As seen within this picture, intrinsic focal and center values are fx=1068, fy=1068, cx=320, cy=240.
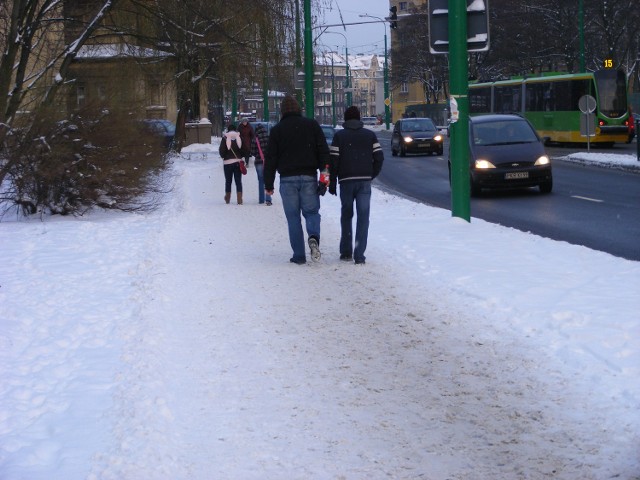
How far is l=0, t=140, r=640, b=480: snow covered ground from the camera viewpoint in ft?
17.1

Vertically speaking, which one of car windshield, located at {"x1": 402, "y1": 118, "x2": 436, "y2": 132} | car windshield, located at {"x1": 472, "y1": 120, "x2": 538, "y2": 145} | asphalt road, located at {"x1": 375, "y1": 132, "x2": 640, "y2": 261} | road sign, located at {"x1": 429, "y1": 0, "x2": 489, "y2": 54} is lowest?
asphalt road, located at {"x1": 375, "y1": 132, "x2": 640, "y2": 261}

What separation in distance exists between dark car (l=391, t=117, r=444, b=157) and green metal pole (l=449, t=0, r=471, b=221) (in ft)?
101

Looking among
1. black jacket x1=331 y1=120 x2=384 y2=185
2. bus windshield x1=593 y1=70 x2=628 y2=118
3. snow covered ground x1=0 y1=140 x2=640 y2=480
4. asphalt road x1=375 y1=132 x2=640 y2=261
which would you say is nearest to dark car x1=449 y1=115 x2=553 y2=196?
asphalt road x1=375 y1=132 x2=640 y2=261

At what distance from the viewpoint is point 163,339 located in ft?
26.4

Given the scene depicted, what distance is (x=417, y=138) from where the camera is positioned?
151 ft

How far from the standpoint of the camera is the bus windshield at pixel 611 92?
44.2 meters

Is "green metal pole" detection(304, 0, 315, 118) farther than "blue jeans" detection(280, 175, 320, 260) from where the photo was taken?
Yes

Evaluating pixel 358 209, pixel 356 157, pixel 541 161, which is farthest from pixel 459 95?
pixel 541 161

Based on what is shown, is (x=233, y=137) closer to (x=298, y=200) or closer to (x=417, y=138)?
(x=298, y=200)

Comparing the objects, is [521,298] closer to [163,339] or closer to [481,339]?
[481,339]

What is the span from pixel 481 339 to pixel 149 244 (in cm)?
751

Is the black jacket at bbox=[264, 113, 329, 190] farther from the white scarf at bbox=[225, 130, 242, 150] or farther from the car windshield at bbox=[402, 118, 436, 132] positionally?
the car windshield at bbox=[402, 118, 436, 132]

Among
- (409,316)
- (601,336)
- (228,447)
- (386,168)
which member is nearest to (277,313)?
(409,316)

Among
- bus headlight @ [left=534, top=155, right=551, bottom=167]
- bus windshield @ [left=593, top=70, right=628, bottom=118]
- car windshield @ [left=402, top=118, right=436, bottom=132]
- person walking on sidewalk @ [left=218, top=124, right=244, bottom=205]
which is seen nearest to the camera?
person walking on sidewalk @ [left=218, top=124, right=244, bottom=205]
